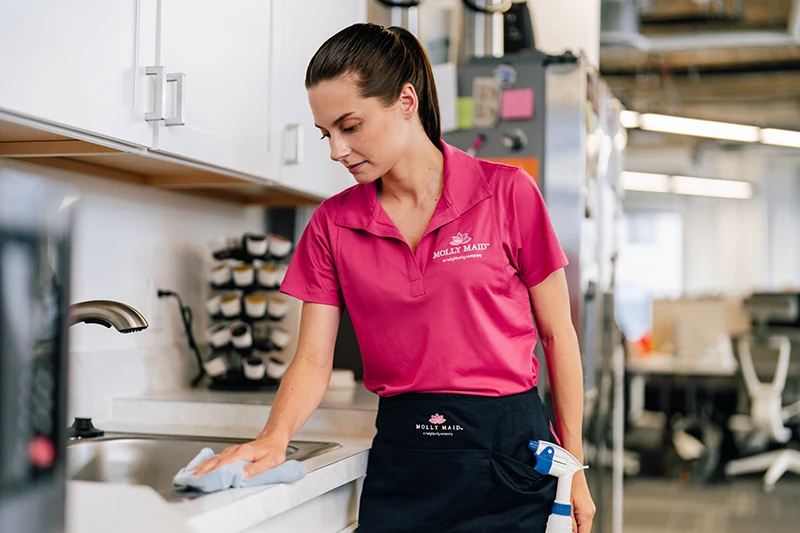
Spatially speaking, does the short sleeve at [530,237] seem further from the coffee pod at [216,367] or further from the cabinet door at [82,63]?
the coffee pod at [216,367]

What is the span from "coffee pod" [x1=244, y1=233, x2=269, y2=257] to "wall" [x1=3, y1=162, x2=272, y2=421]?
200 mm

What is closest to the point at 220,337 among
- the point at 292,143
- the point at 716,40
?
the point at 292,143

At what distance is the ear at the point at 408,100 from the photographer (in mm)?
1558

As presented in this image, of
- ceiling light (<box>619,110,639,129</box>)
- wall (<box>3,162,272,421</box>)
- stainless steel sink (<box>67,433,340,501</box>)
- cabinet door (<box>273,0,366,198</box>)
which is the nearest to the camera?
stainless steel sink (<box>67,433,340,501</box>)

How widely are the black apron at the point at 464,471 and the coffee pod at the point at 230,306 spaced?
0.92 m

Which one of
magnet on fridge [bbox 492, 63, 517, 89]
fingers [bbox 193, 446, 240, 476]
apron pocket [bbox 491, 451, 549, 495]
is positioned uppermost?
magnet on fridge [bbox 492, 63, 517, 89]

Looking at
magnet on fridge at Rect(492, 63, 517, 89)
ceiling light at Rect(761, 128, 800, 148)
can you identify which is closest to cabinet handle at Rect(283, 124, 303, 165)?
magnet on fridge at Rect(492, 63, 517, 89)

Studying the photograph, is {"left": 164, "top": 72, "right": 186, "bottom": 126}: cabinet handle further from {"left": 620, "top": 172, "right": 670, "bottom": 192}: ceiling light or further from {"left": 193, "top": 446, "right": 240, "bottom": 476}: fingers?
{"left": 620, "top": 172, "right": 670, "bottom": 192}: ceiling light

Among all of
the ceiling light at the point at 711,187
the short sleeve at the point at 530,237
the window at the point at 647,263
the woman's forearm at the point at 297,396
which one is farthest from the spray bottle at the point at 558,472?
the window at the point at 647,263

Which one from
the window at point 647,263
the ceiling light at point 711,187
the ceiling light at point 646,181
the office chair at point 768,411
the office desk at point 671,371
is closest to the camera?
the office chair at point 768,411

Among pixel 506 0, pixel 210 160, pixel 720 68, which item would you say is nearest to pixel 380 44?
pixel 210 160

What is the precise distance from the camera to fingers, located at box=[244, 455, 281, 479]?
133cm

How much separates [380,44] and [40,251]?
1021 millimetres

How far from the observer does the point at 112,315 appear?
1396 millimetres
